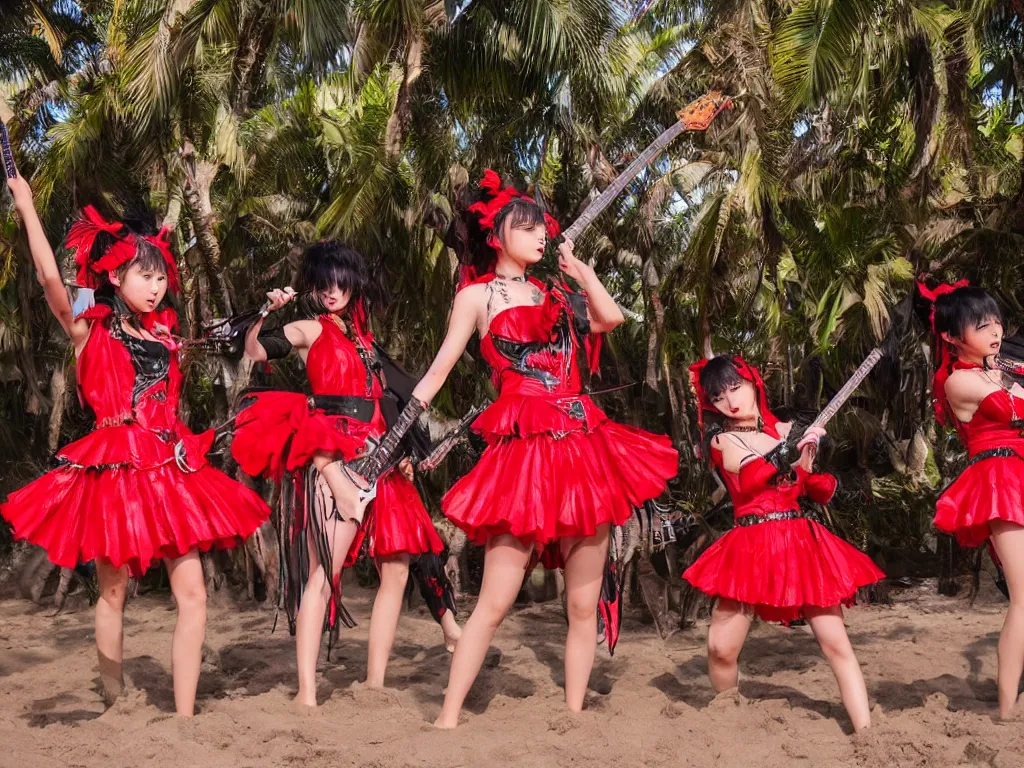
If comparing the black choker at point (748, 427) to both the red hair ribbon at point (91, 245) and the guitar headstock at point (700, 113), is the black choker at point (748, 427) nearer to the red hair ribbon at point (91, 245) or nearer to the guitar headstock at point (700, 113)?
the guitar headstock at point (700, 113)

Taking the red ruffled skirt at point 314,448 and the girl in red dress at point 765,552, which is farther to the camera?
the red ruffled skirt at point 314,448

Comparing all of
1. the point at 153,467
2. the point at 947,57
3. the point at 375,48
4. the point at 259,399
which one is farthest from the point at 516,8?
the point at 153,467

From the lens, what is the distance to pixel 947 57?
8.63 meters

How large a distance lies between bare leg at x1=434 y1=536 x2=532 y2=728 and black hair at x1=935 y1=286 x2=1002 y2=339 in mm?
2033

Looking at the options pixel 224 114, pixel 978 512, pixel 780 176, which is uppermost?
pixel 224 114

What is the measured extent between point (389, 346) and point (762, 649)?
603 centimetres

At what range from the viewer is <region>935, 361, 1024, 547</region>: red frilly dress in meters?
4.18

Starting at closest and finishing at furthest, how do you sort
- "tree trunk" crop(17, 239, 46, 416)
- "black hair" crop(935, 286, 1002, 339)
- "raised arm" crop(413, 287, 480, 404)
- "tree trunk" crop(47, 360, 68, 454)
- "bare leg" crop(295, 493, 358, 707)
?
1. "raised arm" crop(413, 287, 480, 404)
2. "black hair" crop(935, 286, 1002, 339)
3. "bare leg" crop(295, 493, 358, 707)
4. "tree trunk" crop(17, 239, 46, 416)
5. "tree trunk" crop(47, 360, 68, 454)

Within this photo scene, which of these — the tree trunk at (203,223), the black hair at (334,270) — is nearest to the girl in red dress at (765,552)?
the black hair at (334,270)

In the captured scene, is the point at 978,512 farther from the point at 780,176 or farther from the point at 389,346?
the point at 389,346

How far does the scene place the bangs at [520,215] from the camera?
4207 mm

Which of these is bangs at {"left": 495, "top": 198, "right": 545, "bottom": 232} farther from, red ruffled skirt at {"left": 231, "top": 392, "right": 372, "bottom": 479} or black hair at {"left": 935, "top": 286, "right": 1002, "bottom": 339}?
black hair at {"left": 935, "top": 286, "right": 1002, "bottom": 339}

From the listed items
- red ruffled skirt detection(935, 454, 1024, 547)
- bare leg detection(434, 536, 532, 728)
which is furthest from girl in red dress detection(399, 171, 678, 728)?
red ruffled skirt detection(935, 454, 1024, 547)

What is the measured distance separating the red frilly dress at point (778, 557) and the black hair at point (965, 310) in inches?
32.5
